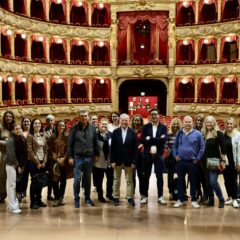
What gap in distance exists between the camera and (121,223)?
21.5 feet

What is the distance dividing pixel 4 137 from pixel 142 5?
2630 cm

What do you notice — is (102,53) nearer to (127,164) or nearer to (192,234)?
(127,164)

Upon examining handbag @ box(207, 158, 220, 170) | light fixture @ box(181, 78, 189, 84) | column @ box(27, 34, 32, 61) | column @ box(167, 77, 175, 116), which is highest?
column @ box(27, 34, 32, 61)

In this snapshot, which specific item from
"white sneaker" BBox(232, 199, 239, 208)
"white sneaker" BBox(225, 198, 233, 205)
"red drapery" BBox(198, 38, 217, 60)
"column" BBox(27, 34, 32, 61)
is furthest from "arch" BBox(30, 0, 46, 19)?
"white sneaker" BBox(232, 199, 239, 208)

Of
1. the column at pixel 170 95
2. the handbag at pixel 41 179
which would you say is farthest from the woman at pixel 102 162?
the column at pixel 170 95

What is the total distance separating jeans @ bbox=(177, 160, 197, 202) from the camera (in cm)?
766

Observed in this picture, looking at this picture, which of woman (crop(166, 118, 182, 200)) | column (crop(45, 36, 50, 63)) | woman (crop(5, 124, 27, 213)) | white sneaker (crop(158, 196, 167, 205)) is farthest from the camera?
column (crop(45, 36, 50, 63))

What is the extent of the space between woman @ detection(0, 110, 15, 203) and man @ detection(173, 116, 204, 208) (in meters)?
3.35

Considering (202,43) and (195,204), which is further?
(202,43)

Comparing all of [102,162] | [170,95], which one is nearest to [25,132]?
[102,162]

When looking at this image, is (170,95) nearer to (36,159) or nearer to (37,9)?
(37,9)

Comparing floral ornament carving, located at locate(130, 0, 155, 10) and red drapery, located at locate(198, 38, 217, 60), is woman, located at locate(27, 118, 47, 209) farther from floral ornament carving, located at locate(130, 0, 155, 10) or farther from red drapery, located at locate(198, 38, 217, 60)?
floral ornament carving, located at locate(130, 0, 155, 10)

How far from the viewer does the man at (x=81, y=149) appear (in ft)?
25.1

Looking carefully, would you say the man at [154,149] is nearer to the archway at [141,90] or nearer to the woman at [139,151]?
the woman at [139,151]
